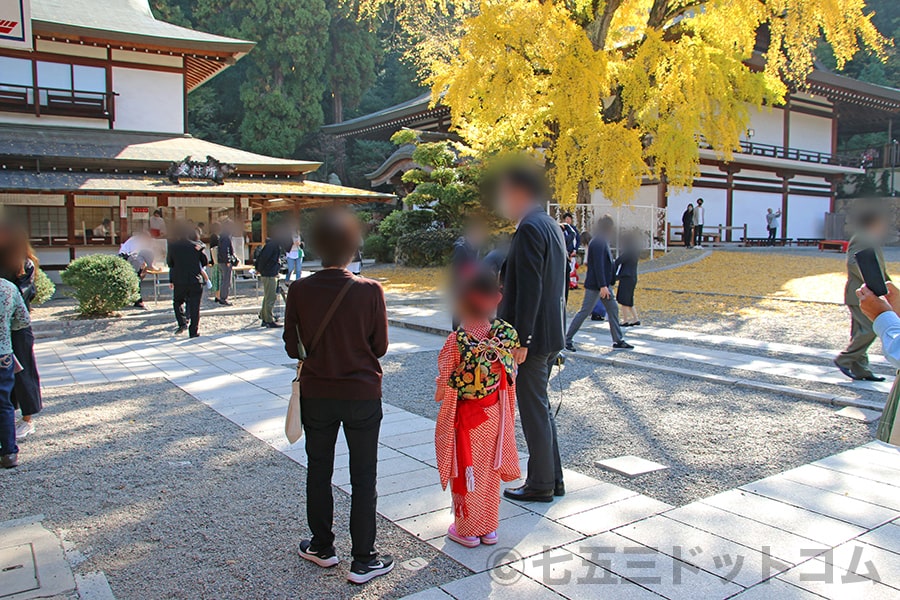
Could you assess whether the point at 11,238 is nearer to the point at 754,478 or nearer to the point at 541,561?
the point at 541,561

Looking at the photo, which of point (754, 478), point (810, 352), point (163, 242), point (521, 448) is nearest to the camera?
point (754, 478)

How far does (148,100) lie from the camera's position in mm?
19672

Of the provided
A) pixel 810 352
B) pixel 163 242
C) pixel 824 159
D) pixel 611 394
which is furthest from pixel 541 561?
pixel 824 159

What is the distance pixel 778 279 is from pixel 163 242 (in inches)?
574

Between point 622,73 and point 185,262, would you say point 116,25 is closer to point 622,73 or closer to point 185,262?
point 185,262

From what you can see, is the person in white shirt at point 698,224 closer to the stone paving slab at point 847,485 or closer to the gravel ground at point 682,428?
the gravel ground at point 682,428

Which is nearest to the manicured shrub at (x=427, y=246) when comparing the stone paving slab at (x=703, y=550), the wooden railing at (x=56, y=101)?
the wooden railing at (x=56, y=101)

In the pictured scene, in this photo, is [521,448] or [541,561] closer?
[541,561]

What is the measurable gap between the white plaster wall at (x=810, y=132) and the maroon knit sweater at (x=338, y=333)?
2673 centimetres

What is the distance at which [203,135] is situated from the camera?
3306cm

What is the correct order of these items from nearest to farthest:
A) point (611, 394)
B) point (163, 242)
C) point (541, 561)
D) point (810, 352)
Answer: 1. point (541, 561)
2. point (611, 394)
3. point (810, 352)
4. point (163, 242)

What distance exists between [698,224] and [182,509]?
67.8 ft

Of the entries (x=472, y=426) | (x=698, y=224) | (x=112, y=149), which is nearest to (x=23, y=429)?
(x=472, y=426)

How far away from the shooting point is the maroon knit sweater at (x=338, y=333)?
284 centimetres
